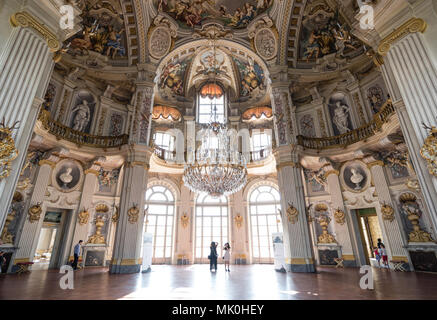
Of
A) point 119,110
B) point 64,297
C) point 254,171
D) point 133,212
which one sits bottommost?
point 64,297

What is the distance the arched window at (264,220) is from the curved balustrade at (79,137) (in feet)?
28.3

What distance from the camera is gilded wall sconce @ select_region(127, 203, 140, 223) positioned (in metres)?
8.43

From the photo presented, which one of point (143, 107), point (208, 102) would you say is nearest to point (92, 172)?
point (143, 107)

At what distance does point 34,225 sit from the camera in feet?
28.1

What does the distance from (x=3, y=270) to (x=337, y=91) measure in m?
15.4

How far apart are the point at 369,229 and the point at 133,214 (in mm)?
10541

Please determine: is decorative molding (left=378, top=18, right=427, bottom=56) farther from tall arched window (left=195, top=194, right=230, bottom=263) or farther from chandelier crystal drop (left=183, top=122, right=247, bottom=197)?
tall arched window (left=195, top=194, right=230, bottom=263)

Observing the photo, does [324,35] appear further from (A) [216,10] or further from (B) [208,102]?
A: (B) [208,102]

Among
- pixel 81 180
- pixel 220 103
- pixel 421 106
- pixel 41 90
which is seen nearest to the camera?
pixel 421 106

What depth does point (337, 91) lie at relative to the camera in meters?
11.1

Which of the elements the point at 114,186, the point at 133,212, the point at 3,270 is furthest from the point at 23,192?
the point at 133,212

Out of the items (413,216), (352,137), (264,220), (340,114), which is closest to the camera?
(413,216)

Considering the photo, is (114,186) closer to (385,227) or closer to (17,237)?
(17,237)
